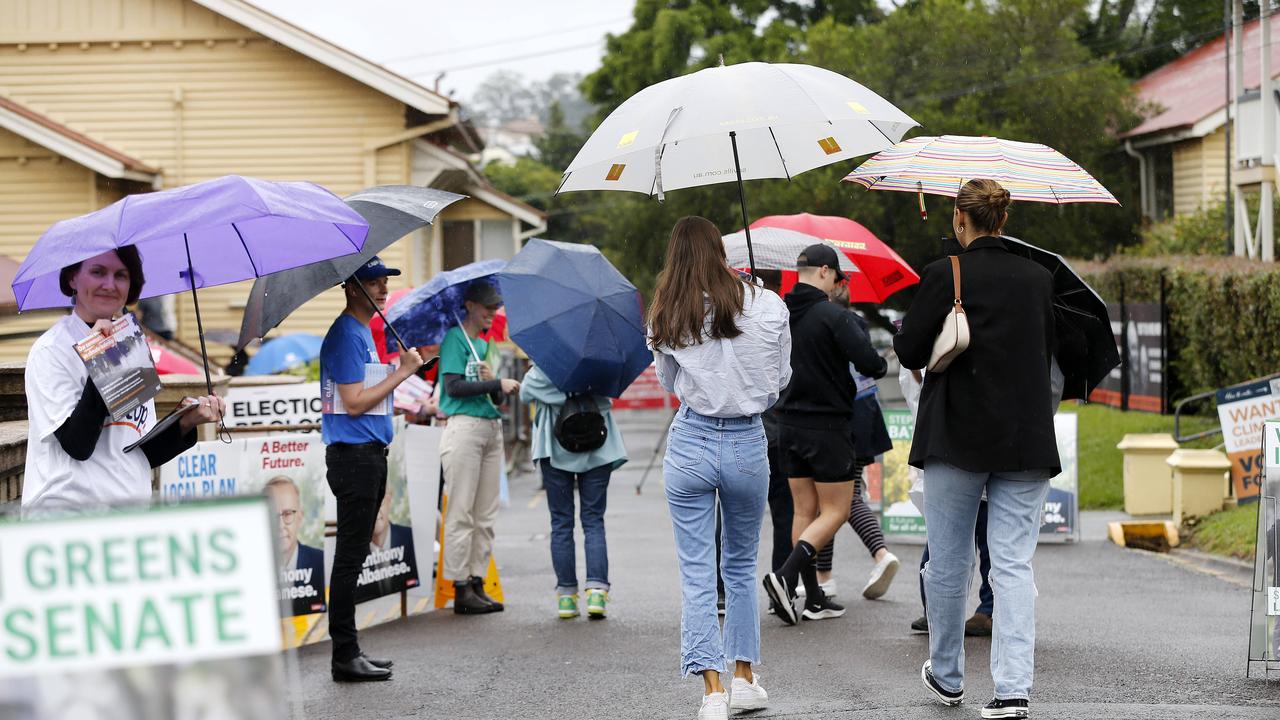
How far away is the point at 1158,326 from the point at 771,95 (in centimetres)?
1479

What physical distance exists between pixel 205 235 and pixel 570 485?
303 centimetres

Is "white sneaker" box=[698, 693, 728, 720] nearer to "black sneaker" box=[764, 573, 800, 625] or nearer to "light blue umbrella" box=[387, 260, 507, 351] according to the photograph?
"black sneaker" box=[764, 573, 800, 625]

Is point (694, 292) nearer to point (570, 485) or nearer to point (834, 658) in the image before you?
point (834, 658)

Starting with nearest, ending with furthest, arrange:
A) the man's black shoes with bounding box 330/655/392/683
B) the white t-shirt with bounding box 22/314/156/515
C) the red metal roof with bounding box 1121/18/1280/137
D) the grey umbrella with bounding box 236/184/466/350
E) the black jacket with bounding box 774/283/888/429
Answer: the white t-shirt with bounding box 22/314/156/515, the grey umbrella with bounding box 236/184/466/350, the man's black shoes with bounding box 330/655/392/683, the black jacket with bounding box 774/283/888/429, the red metal roof with bounding box 1121/18/1280/137

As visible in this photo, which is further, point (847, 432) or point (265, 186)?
point (847, 432)

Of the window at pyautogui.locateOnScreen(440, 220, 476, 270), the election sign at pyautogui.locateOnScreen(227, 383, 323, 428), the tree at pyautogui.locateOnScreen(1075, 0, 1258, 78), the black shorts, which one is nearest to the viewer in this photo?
the black shorts

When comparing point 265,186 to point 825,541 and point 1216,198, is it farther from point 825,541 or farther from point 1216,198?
point 1216,198

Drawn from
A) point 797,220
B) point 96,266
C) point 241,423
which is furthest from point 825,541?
point 241,423

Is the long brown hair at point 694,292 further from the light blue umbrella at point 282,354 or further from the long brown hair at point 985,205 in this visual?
the light blue umbrella at point 282,354

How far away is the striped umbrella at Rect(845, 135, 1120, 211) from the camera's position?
6809 mm

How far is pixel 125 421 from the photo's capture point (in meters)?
5.19

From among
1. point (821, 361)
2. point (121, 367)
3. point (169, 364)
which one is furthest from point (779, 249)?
point (169, 364)

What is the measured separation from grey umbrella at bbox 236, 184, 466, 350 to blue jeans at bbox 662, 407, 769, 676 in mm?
1641

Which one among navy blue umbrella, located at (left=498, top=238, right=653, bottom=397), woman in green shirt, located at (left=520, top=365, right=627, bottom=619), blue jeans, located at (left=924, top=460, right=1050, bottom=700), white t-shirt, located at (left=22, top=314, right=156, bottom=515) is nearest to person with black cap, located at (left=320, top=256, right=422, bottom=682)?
navy blue umbrella, located at (left=498, top=238, right=653, bottom=397)
